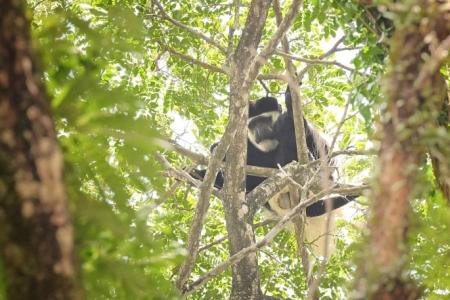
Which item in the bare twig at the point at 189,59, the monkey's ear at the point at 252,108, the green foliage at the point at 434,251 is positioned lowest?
the green foliage at the point at 434,251

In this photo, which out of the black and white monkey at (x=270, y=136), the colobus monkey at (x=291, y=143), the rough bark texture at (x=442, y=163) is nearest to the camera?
the rough bark texture at (x=442, y=163)

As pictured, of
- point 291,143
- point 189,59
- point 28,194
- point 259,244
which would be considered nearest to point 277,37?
point 259,244

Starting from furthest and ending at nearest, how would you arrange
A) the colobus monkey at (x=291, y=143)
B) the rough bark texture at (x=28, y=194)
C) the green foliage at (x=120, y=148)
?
the colobus monkey at (x=291, y=143)
the green foliage at (x=120, y=148)
the rough bark texture at (x=28, y=194)

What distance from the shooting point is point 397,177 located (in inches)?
33.3

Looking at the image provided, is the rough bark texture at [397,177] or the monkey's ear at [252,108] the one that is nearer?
the rough bark texture at [397,177]

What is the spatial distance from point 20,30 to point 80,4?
405cm

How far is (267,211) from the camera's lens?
5.93 meters

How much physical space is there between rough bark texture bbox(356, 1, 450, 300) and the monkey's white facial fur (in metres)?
5.58

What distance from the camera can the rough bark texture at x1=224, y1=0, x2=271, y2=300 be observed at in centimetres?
388

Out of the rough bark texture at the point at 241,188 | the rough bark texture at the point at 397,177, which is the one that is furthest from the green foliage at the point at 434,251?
the rough bark texture at the point at 241,188

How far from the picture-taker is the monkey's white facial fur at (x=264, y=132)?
6551mm

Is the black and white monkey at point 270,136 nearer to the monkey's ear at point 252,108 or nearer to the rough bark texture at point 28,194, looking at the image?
the monkey's ear at point 252,108

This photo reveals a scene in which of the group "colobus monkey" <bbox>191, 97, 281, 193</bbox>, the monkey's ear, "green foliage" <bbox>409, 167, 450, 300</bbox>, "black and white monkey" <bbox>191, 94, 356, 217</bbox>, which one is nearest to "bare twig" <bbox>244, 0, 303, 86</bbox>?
"green foliage" <bbox>409, 167, 450, 300</bbox>

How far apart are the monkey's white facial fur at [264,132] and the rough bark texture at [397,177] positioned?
558 centimetres
